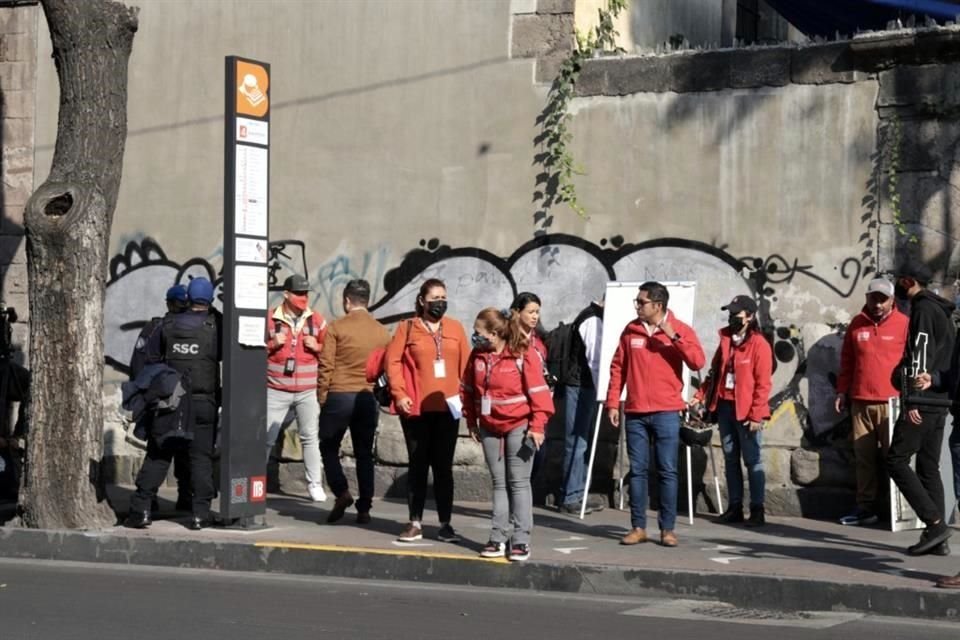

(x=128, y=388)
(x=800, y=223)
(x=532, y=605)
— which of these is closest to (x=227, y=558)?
(x=128, y=388)

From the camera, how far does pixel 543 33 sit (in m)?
13.7

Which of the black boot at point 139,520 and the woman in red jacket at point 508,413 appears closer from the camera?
the woman in red jacket at point 508,413

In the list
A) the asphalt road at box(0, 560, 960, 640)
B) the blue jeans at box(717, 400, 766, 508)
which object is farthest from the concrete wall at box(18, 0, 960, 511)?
Result: the asphalt road at box(0, 560, 960, 640)

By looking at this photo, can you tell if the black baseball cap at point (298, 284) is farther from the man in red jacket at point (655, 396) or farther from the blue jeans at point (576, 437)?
the man in red jacket at point (655, 396)

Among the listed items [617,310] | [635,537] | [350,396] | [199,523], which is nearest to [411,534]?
[350,396]

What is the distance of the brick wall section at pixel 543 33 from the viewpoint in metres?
13.6

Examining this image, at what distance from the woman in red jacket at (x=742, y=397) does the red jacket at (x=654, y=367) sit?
114 centimetres

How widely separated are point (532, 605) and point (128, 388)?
3.64 m

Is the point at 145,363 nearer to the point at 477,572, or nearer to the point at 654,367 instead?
the point at 477,572

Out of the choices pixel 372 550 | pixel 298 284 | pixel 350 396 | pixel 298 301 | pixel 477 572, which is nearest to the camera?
pixel 477 572

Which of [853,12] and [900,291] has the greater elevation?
[853,12]

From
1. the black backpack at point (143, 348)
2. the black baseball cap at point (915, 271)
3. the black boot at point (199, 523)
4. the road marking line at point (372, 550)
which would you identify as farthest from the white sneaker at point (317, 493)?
the black baseball cap at point (915, 271)

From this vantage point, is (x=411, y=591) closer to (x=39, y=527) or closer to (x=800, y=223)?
(x=39, y=527)

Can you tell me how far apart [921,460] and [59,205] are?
6.17 metres
